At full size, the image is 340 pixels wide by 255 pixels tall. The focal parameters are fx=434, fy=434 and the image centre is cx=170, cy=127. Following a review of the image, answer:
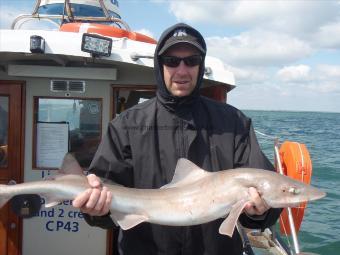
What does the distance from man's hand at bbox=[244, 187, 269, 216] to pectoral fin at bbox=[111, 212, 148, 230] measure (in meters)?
0.76

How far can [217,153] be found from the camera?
129 inches

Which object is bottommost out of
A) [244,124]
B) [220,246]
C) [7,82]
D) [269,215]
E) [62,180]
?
[220,246]

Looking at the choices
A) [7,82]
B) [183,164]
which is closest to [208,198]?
[183,164]

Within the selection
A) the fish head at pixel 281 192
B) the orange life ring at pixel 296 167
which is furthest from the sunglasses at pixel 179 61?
the orange life ring at pixel 296 167

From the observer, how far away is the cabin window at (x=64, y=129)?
6.14 metres

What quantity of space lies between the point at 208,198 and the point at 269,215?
1.53ft

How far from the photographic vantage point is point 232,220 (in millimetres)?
2938

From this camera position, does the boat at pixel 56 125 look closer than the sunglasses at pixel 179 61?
No

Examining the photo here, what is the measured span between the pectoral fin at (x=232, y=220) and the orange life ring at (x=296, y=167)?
323 centimetres

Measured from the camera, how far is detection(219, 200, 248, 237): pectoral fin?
9.53 feet

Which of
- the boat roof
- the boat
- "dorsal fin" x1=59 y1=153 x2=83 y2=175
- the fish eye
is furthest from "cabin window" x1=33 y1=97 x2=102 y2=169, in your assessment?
the fish eye

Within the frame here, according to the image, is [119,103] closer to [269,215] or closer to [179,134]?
[179,134]

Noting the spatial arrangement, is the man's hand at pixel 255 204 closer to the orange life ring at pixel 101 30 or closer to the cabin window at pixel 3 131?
the orange life ring at pixel 101 30

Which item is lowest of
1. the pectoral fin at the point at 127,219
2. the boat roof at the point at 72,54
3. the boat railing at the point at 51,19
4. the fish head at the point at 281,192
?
the pectoral fin at the point at 127,219
